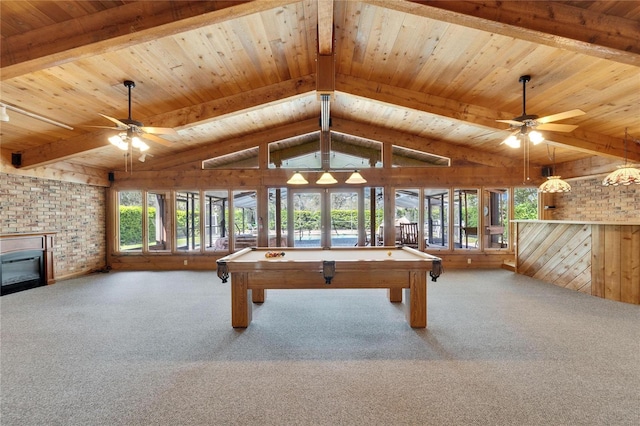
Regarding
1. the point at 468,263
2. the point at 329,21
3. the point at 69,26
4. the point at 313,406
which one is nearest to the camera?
the point at 313,406

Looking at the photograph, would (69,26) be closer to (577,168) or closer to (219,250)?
(219,250)

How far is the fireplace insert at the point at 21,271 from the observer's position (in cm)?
516

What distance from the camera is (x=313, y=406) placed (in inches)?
84.2

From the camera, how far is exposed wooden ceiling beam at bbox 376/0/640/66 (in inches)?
108

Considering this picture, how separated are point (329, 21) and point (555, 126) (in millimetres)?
3328

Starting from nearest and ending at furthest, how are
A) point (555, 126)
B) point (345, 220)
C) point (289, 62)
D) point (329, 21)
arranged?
point (329, 21) → point (555, 126) → point (289, 62) → point (345, 220)

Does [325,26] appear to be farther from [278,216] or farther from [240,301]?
[278,216]

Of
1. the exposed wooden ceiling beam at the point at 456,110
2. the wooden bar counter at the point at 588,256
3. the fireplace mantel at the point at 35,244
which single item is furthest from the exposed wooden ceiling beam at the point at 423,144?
the fireplace mantel at the point at 35,244

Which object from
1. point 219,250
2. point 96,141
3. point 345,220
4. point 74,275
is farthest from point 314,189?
point 74,275

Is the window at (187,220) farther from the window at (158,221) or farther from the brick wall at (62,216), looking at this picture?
the brick wall at (62,216)

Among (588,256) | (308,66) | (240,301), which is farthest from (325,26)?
(588,256)

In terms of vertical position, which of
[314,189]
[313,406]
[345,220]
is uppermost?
[314,189]

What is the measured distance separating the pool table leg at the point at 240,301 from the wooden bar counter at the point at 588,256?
18.8 feet

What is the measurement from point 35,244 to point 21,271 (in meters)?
0.54
